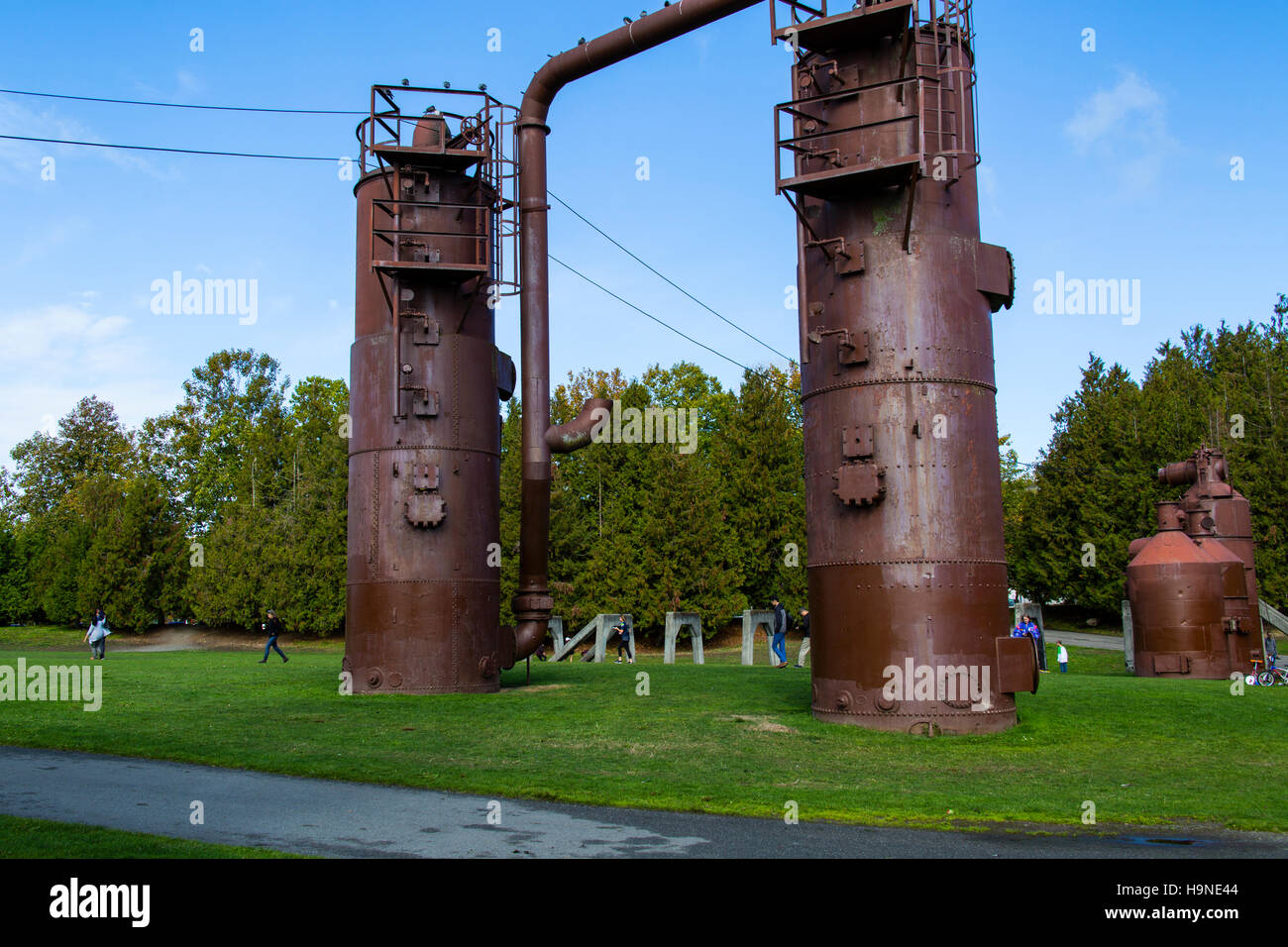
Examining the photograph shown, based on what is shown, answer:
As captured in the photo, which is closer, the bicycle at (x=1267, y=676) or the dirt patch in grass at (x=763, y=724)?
the dirt patch in grass at (x=763, y=724)

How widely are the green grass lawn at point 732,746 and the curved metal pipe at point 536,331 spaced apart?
7.45ft

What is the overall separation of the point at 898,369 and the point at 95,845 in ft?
39.5

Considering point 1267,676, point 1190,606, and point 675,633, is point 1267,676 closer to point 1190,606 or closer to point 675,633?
point 1190,606

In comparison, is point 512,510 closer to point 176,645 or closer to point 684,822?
point 176,645

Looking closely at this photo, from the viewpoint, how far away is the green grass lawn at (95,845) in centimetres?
816

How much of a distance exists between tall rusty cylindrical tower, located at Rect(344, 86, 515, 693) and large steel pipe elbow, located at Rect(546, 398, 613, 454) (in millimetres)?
1528

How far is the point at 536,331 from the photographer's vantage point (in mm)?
23219

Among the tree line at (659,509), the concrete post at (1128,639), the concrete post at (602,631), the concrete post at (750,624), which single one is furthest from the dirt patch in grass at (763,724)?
the tree line at (659,509)

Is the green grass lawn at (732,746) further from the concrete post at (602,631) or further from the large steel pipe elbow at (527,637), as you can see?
the concrete post at (602,631)

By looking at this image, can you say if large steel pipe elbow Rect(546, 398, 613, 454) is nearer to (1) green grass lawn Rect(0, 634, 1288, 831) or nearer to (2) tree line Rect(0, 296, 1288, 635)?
(1) green grass lawn Rect(0, 634, 1288, 831)

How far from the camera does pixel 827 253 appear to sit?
1666 cm

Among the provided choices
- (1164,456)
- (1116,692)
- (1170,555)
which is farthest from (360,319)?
(1164,456)

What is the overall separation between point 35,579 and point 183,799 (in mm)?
63956

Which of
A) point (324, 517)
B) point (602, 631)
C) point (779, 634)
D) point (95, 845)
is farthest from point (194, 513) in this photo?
point (95, 845)
